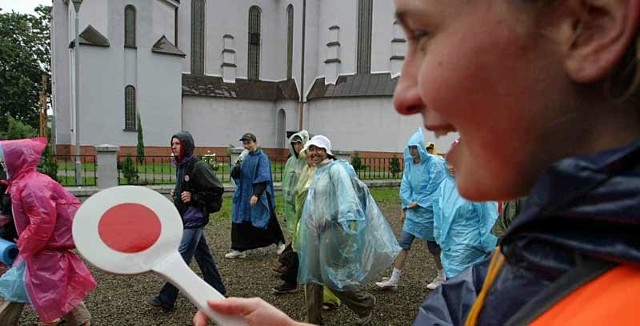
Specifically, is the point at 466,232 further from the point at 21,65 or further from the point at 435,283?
the point at 21,65

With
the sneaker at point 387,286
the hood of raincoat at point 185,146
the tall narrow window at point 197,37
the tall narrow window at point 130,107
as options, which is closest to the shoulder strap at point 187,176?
the hood of raincoat at point 185,146

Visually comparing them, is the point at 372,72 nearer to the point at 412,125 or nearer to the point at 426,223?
the point at 412,125

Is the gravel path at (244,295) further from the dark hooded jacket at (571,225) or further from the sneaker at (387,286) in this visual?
the dark hooded jacket at (571,225)

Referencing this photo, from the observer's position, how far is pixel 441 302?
916mm

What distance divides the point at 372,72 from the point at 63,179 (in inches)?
689

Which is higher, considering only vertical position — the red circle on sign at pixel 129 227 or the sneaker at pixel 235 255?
the red circle on sign at pixel 129 227

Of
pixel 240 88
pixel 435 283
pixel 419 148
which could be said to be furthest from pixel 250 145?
pixel 240 88

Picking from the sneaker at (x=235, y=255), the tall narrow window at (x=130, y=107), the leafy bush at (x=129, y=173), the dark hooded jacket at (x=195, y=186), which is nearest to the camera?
the dark hooded jacket at (x=195, y=186)

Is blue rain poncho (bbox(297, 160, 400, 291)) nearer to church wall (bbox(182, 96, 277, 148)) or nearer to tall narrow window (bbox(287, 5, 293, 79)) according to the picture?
church wall (bbox(182, 96, 277, 148))

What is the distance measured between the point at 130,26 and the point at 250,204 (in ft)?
70.5

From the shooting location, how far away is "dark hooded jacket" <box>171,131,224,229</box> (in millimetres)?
5520

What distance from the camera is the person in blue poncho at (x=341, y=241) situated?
4680mm

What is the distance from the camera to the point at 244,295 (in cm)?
588

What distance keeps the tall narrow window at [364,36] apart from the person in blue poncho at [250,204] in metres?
20.8
